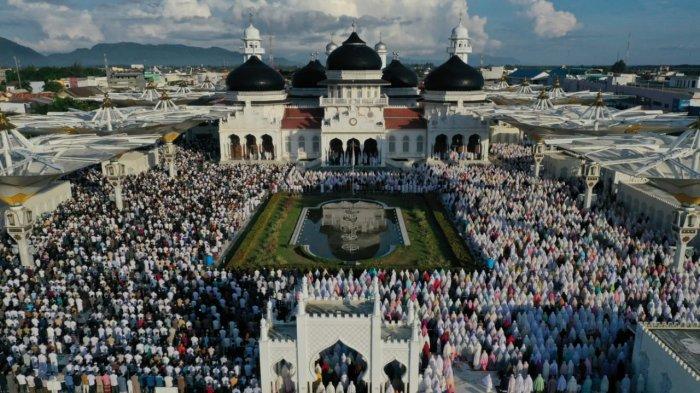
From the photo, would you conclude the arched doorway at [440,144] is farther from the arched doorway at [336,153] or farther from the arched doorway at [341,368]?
the arched doorway at [341,368]

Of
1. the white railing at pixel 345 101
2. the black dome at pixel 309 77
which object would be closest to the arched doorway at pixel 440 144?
the white railing at pixel 345 101

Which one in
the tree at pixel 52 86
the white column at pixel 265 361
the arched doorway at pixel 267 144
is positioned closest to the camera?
the white column at pixel 265 361

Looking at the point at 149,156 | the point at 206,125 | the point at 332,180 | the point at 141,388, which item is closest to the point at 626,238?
the point at 332,180

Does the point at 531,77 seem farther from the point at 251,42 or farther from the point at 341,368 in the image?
the point at 341,368

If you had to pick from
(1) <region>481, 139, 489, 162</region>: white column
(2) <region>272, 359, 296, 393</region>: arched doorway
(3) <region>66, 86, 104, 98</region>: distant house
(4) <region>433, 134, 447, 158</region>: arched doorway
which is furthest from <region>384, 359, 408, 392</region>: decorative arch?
(3) <region>66, 86, 104, 98</region>: distant house

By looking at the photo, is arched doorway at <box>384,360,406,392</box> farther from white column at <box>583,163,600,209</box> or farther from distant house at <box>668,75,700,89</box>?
distant house at <box>668,75,700,89</box>

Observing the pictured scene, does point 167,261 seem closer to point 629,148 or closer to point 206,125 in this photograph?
point 629,148
